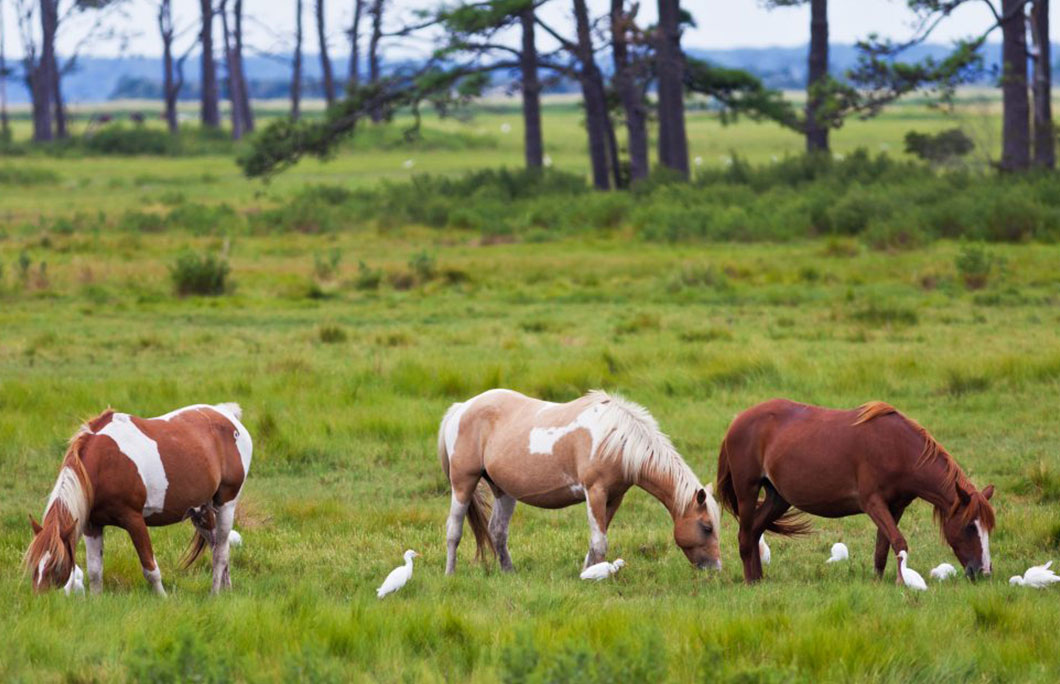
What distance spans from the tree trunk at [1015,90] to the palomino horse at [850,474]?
2005 cm

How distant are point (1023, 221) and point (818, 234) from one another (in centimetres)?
406

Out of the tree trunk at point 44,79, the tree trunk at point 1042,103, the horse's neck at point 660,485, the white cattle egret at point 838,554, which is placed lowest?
the white cattle egret at point 838,554

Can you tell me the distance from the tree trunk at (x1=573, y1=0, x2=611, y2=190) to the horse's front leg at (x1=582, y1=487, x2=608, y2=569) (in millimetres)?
26939

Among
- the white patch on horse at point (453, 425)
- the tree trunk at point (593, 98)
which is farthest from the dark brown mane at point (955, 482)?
the tree trunk at point (593, 98)

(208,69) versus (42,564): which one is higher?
(208,69)

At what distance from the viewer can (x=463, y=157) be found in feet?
191

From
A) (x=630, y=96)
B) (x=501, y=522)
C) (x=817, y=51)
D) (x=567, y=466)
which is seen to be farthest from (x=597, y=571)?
(x=817, y=51)

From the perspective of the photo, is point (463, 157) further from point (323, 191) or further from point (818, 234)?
point (818, 234)

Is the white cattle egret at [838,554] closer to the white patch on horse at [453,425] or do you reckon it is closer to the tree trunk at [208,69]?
the white patch on horse at [453,425]

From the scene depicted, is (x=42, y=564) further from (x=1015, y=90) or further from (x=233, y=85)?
(x=233, y=85)

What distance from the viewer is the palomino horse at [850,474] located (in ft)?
25.4

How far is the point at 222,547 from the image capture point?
8008 mm

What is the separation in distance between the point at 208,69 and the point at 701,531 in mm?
61832

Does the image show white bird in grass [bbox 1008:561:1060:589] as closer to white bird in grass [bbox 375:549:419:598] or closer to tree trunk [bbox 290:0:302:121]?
white bird in grass [bbox 375:549:419:598]
